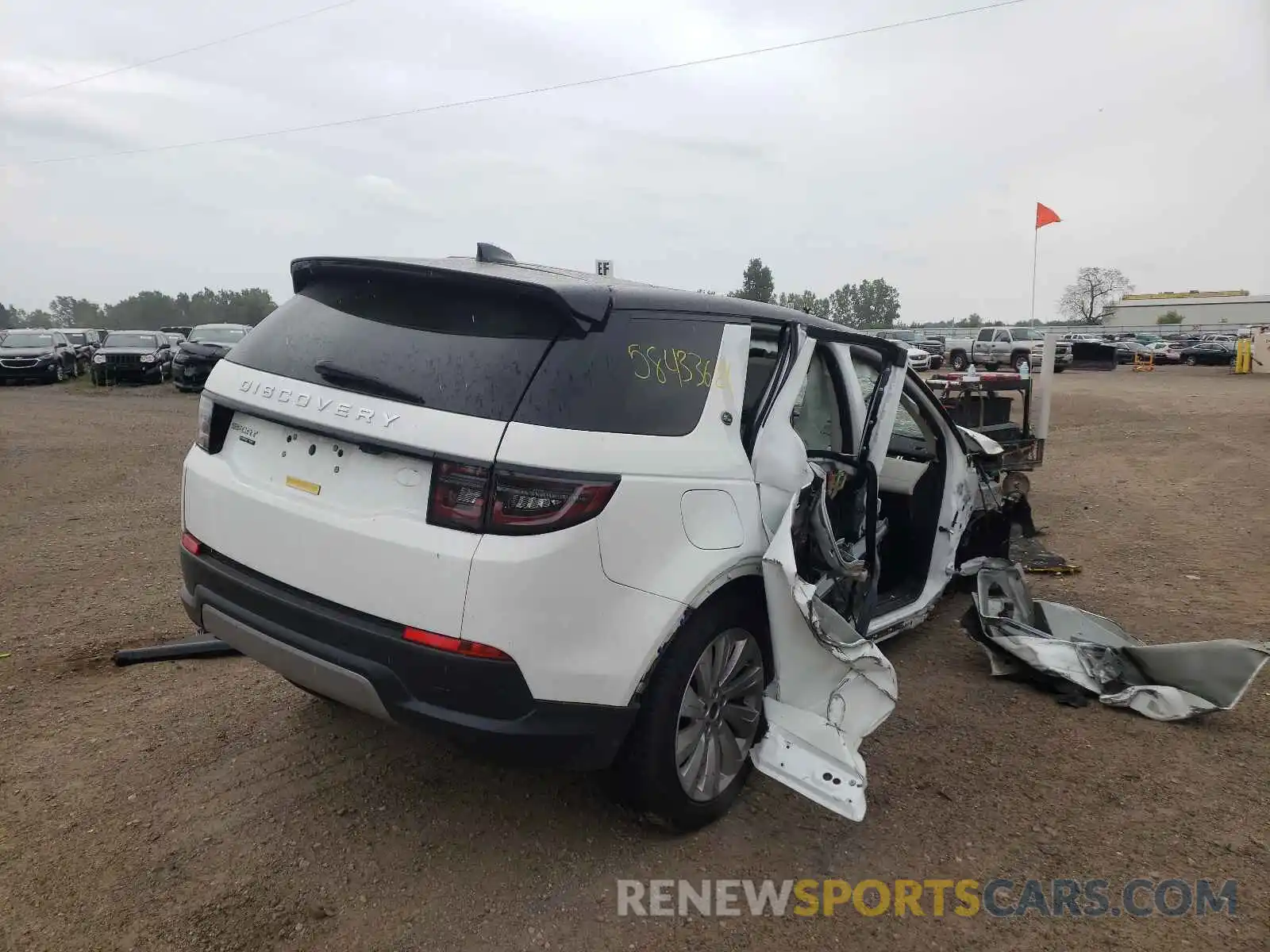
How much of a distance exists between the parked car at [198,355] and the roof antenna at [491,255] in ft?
61.3

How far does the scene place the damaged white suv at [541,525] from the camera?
2.33 meters

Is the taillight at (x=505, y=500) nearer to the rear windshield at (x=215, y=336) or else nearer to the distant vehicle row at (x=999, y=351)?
the rear windshield at (x=215, y=336)

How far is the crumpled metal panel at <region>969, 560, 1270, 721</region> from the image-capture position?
3.81 metres

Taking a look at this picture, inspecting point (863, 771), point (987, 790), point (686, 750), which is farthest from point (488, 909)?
point (987, 790)

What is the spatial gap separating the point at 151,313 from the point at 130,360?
234ft

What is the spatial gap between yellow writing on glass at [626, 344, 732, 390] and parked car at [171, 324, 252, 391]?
19.4 meters

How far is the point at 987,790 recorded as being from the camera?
3.26m

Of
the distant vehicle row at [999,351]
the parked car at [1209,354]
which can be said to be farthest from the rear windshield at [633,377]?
the parked car at [1209,354]

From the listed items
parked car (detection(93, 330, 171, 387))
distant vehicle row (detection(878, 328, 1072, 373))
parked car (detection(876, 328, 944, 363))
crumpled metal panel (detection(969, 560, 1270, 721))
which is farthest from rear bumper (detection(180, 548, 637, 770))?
parked car (detection(876, 328, 944, 363))

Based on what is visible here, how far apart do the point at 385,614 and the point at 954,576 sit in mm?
3768

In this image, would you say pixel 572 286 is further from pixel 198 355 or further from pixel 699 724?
pixel 198 355

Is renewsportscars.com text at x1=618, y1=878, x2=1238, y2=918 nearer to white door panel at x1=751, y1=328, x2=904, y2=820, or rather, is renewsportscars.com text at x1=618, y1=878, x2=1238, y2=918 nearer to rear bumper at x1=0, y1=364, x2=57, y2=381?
white door panel at x1=751, y1=328, x2=904, y2=820

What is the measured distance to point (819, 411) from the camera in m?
3.76

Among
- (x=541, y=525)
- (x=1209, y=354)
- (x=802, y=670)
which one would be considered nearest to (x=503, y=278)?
(x=541, y=525)
